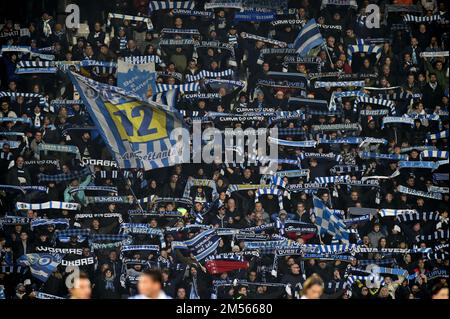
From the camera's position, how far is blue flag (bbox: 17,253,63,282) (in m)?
20.4

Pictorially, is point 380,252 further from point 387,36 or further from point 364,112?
point 387,36

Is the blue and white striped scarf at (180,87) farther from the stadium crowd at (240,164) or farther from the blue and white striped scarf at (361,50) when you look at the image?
the blue and white striped scarf at (361,50)

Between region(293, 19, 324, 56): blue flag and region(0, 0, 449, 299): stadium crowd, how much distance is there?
9cm

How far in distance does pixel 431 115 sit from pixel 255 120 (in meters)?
3.49

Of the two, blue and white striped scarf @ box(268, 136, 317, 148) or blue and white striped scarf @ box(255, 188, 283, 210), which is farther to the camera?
blue and white striped scarf @ box(268, 136, 317, 148)

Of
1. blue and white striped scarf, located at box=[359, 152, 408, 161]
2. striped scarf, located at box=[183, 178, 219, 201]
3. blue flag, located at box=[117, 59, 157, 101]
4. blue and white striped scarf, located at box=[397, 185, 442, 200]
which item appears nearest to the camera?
striped scarf, located at box=[183, 178, 219, 201]

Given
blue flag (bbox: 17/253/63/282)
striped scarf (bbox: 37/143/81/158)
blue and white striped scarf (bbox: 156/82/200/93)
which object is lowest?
blue flag (bbox: 17/253/63/282)

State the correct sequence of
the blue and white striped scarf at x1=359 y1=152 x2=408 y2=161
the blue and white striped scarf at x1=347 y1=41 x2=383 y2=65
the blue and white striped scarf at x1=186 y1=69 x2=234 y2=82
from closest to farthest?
the blue and white striped scarf at x1=359 y1=152 x2=408 y2=161, the blue and white striped scarf at x1=186 y1=69 x2=234 y2=82, the blue and white striped scarf at x1=347 y1=41 x2=383 y2=65

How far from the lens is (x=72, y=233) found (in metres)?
21.0

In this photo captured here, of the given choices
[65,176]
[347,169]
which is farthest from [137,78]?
[347,169]

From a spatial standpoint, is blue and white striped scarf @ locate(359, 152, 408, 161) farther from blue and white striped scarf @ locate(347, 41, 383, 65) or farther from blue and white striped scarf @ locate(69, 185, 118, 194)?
blue and white striped scarf @ locate(69, 185, 118, 194)

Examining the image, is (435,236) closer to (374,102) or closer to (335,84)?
(374,102)

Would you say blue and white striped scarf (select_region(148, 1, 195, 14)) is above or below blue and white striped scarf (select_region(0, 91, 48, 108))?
above

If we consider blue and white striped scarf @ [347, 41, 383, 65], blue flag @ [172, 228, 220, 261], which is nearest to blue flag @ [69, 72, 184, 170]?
blue flag @ [172, 228, 220, 261]
